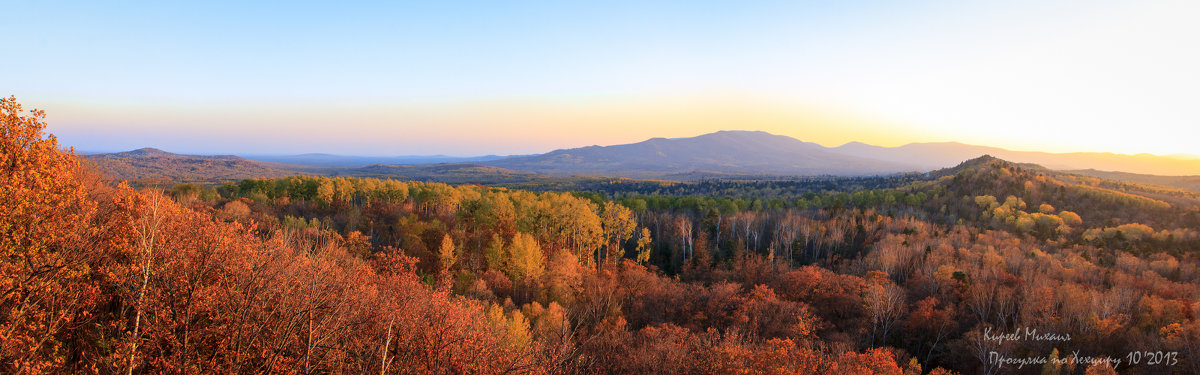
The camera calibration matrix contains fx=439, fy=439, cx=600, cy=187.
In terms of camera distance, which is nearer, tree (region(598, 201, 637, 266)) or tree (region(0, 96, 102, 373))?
tree (region(0, 96, 102, 373))

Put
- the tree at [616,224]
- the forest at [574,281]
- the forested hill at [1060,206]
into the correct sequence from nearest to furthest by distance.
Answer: the forest at [574,281]
the tree at [616,224]
the forested hill at [1060,206]

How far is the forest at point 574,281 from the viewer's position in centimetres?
1247

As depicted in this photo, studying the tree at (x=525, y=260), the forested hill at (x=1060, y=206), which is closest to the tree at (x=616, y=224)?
the tree at (x=525, y=260)

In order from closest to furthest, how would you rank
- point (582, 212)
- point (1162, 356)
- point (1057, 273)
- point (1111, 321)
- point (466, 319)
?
point (466, 319), point (1162, 356), point (1111, 321), point (1057, 273), point (582, 212)

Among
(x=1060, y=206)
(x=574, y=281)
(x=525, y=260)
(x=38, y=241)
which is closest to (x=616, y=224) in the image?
(x=574, y=281)

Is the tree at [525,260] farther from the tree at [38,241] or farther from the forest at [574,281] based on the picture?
the tree at [38,241]

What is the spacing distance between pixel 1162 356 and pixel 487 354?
44.1m

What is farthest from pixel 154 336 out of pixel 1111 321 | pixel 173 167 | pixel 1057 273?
pixel 173 167

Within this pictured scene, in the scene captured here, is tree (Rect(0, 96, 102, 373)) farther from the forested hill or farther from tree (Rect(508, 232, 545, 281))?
the forested hill


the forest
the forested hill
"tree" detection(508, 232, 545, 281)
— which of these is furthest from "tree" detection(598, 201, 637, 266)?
the forested hill

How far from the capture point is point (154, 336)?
10.7 meters

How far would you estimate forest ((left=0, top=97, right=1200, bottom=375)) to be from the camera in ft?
40.9

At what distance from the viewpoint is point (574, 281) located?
45.1 metres

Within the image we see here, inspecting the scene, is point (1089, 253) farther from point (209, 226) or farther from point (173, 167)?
point (173, 167)
